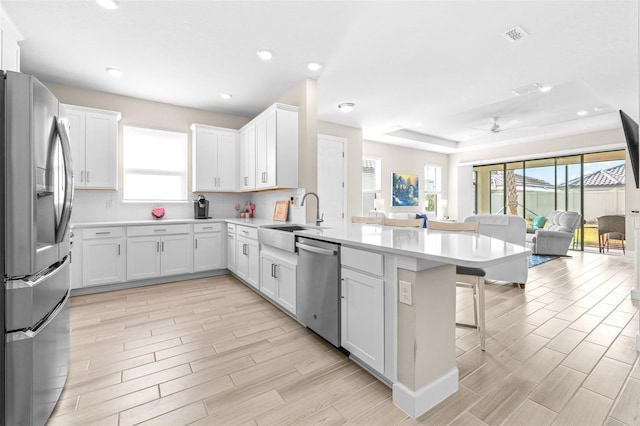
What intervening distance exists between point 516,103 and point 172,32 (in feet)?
17.8

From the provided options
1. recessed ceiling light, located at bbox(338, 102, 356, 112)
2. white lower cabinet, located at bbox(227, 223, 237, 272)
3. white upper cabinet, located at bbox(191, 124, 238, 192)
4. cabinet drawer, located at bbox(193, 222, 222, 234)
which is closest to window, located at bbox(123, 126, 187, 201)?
white upper cabinet, located at bbox(191, 124, 238, 192)

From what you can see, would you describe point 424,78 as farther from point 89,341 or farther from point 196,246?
point 89,341

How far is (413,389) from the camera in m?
1.55

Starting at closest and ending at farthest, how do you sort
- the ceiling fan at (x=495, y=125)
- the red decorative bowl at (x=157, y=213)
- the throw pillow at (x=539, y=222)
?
the red decorative bowl at (x=157, y=213)
the ceiling fan at (x=495, y=125)
the throw pillow at (x=539, y=222)

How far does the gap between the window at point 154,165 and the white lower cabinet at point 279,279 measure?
240cm

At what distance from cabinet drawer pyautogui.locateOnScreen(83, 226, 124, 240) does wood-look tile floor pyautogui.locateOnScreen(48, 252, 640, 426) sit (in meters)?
0.82

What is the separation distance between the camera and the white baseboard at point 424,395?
1.54 metres

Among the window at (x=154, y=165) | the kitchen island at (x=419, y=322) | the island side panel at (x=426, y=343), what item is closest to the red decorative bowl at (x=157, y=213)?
the window at (x=154, y=165)

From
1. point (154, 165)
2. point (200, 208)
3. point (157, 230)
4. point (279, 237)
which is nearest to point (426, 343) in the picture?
point (279, 237)

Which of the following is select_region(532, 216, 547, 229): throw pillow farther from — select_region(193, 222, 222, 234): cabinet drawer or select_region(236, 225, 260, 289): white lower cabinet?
select_region(193, 222, 222, 234): cabinet drawer

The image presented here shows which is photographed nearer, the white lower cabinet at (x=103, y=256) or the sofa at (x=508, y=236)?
the white lower cabinet at (x=103, y=256)

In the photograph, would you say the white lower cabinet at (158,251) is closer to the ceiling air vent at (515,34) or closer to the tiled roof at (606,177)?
the ceiling air vent at (515,34)

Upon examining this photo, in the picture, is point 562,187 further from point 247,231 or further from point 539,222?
point 247,231

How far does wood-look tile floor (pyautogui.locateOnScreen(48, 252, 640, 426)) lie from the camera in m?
1.56
